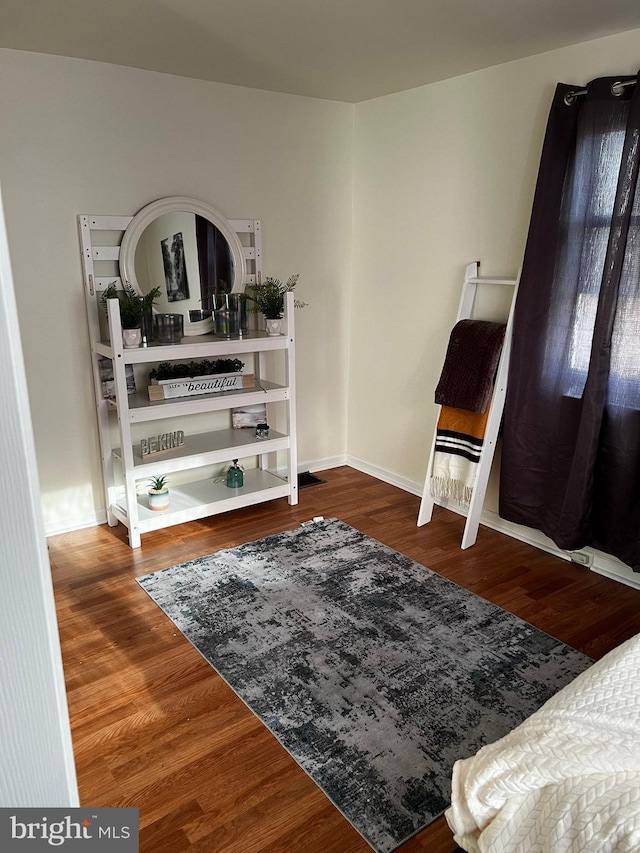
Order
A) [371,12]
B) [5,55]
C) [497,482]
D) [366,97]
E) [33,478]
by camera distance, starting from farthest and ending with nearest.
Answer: [366,97], [497,482], [5,55], [371,12], [33,478]

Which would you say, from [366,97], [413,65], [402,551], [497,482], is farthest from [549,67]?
[402,551]

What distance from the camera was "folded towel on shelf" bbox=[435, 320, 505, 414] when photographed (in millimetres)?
3000

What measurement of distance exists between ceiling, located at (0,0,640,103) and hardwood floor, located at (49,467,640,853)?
227 cm

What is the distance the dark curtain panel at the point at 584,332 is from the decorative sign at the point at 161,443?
1.75 metres

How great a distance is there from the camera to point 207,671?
2238mm

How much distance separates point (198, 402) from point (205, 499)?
577 millimetres

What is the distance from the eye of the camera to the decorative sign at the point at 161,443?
3.30 meters

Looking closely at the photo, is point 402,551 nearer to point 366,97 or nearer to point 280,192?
point 280,192

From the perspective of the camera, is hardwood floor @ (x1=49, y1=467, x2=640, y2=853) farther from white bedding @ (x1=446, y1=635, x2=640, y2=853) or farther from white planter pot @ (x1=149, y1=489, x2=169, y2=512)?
white bedding @ (x1=446, y1=635, x2=640, y2=853)

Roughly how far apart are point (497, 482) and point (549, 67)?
1.96 m

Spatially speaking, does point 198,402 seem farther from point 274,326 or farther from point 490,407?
point 490,407

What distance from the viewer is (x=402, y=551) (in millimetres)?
3146

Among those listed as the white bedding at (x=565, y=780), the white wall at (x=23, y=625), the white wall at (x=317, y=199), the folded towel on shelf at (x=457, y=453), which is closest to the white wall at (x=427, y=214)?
the white wall at (x=317, y=199)
